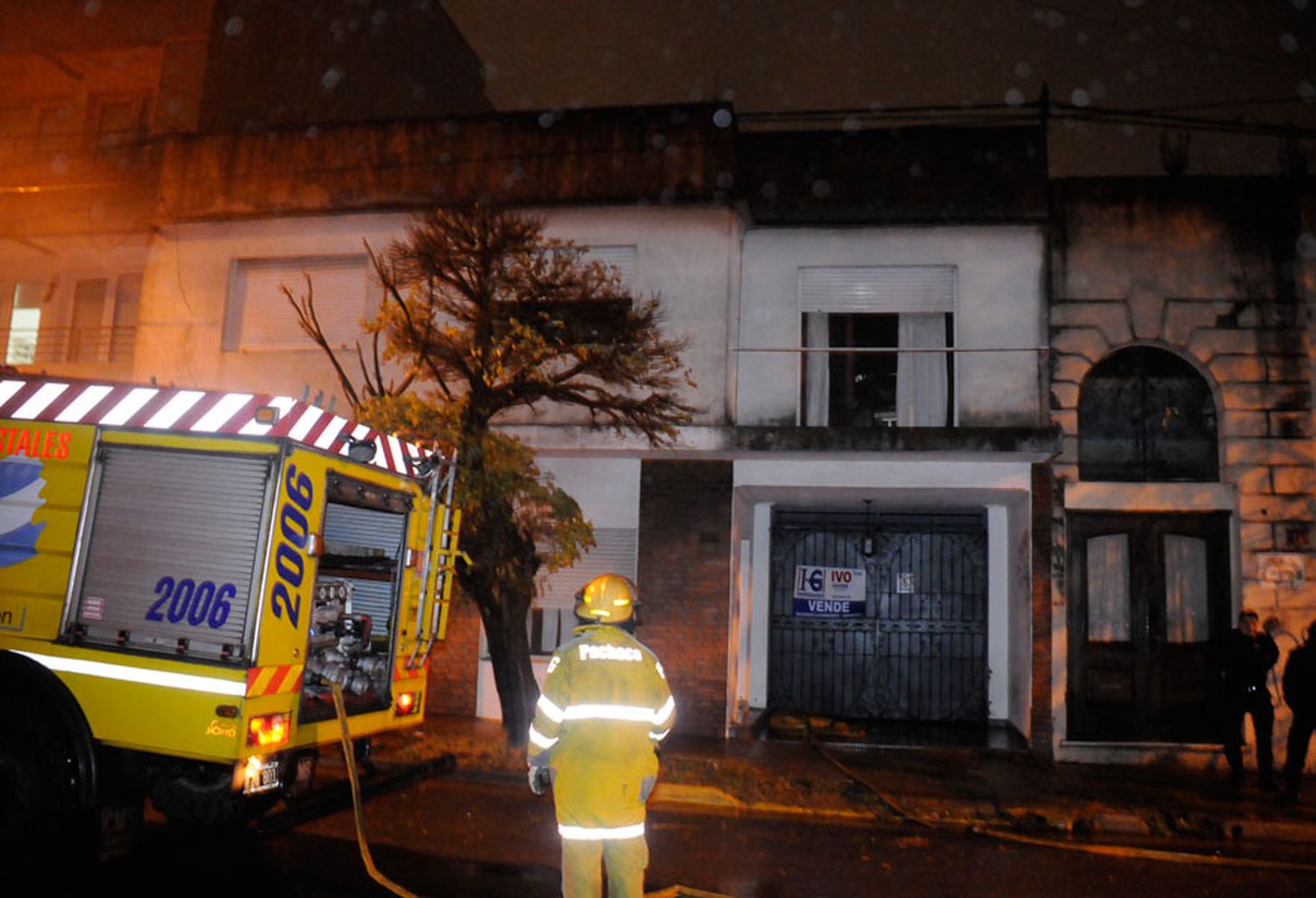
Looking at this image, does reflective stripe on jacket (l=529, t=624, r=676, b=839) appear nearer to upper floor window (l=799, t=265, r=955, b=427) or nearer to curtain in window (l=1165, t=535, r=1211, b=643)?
upper floor window (l=799, t=265, r=955, b=427)

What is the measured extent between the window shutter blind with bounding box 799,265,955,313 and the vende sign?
4196 millimetres

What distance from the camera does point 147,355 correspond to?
14.2 meters

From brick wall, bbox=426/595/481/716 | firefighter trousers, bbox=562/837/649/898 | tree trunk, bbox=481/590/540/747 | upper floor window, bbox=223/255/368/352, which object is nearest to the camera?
firefighter trousers, bbox=562/837/649/898

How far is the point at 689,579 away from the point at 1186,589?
6113mm

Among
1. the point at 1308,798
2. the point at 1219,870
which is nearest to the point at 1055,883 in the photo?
the point at 1219,870

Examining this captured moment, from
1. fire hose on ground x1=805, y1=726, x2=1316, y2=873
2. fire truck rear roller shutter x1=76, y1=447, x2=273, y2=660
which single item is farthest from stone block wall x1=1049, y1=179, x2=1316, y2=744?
fire truck rear roller shutter x1=76, y1=447, x2=273, y2=660

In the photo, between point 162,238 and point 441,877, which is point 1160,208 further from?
point 162,238

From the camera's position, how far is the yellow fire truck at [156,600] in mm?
5211

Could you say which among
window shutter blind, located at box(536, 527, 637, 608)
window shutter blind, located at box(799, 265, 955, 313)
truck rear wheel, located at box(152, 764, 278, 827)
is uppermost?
window shutter blind, located at box(799, 265, 955, 313)

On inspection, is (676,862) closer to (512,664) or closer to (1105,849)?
(1105,849)

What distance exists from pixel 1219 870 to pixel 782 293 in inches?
319

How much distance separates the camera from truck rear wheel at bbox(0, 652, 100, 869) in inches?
205

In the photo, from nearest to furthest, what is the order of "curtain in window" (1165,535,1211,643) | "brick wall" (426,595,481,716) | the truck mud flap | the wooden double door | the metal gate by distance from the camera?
the truck mud flap
the wooden double door
"curtain in window" (1165,535,1211,643)
"brick wall" (426,595,481,716)
the metal gate

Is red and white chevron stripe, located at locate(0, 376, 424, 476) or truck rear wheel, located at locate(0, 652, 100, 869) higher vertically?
red and white chevron stripe, located at locate(0, 376, 424, 476)
